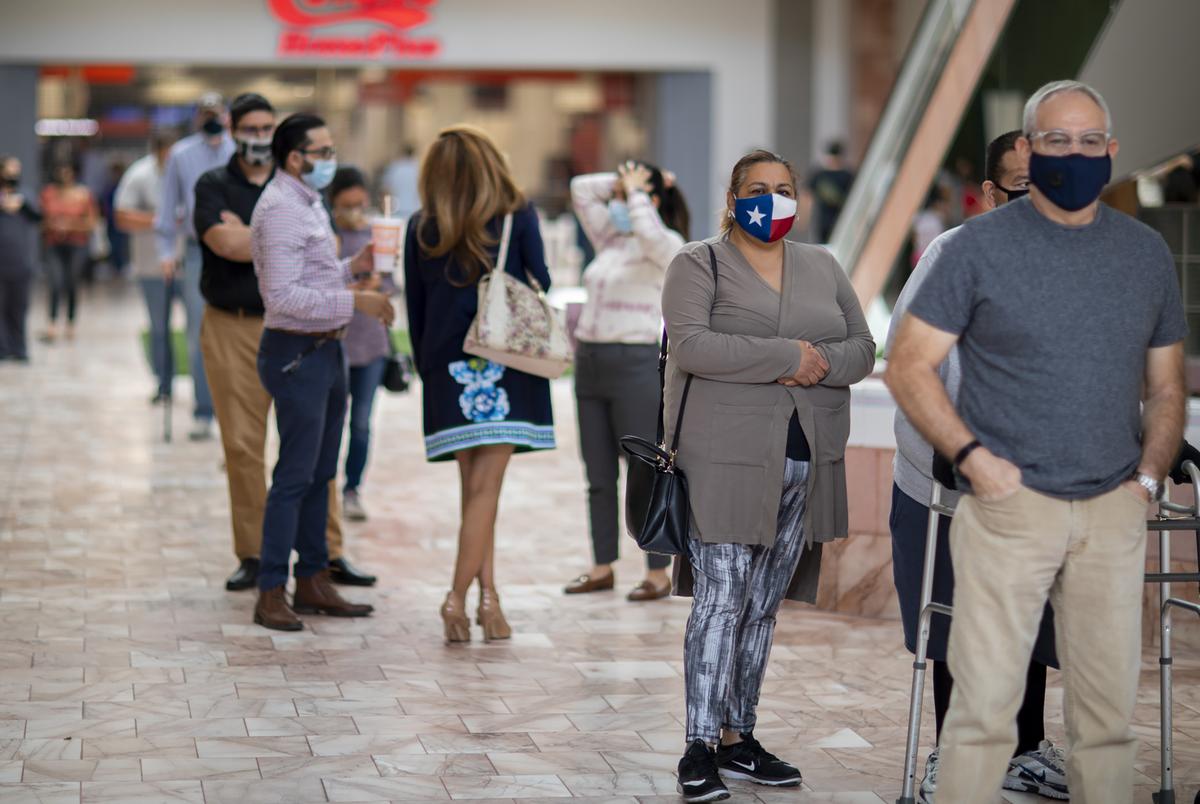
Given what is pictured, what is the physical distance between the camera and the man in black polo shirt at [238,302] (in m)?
6.63

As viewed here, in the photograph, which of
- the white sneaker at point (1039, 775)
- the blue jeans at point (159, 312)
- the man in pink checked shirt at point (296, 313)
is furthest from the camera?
the blue jeans at point (159, 312)

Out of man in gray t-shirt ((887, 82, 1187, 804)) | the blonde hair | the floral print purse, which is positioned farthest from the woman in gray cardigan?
the blonde hair

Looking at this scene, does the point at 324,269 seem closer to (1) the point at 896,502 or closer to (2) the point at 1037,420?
(1) the point at 896,502

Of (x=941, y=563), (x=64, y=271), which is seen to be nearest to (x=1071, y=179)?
(x=941, y=563)

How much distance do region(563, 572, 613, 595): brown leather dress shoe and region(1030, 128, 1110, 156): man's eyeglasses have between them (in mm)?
3811

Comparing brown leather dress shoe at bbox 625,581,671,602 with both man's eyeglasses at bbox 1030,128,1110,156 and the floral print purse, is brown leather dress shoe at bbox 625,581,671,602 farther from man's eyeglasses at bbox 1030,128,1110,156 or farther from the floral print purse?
man's eyeglasses at bbox 1030,128,1110,156

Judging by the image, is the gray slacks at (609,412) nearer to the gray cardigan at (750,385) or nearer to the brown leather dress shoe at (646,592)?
the brown leather dress shoe at (646,592)

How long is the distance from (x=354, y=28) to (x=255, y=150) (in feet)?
61.6

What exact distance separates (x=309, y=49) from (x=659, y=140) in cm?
530

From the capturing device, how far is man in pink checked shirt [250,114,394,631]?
6.00m

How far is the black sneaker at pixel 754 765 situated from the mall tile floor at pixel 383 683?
2.7 inches

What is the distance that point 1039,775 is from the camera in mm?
4559

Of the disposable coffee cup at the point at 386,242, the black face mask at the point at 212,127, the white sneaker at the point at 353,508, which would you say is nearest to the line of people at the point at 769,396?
the disposable coffee cup at the point at 386,242

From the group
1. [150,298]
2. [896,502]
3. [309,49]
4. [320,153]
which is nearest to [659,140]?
[309,49]
